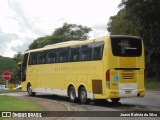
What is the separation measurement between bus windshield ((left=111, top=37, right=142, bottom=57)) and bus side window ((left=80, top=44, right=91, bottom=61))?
1.94 meters

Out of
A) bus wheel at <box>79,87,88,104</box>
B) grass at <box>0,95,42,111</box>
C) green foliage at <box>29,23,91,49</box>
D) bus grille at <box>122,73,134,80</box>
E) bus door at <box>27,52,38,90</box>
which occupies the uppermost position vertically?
green foliage at <box>29,23,91,49</box>

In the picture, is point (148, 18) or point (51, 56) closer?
point (51, 56)

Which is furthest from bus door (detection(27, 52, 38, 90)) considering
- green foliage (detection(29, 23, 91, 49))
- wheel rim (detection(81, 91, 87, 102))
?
green foliage (detection(29, 23, 91, 49))

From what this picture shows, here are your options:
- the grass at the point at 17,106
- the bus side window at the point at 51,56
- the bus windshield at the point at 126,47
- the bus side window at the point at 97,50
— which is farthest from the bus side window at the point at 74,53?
the grass at the point at 17,106

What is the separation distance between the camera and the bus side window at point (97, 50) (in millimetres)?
22497

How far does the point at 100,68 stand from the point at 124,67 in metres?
1.19

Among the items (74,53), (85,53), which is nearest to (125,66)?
(85,53)

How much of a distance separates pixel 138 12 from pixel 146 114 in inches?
1002

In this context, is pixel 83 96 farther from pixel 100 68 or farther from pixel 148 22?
pixel 148 22

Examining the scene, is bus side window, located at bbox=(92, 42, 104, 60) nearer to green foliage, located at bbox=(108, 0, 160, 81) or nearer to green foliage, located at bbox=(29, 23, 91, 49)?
green foliage, located at bbox=(108, 0, 160, 81)

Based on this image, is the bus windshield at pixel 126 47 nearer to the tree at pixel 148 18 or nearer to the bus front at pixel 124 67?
the bus front at pixel 124 67

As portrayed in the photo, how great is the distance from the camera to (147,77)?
197ft

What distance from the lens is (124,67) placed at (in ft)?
73.1

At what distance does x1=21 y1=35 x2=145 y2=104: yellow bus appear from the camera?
2202 centimetres
